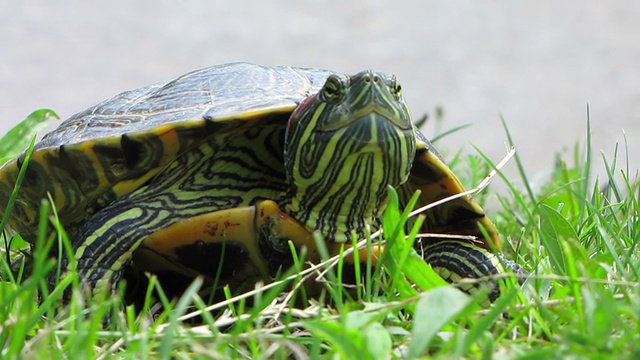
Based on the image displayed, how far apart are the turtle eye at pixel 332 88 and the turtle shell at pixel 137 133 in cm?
12

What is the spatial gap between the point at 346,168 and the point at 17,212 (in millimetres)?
729

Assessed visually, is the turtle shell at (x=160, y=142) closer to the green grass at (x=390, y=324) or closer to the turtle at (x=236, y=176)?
the turtle at (x=236, y=176)

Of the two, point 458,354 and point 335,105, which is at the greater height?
point 335,105

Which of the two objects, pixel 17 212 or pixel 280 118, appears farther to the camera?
pixel 17 212

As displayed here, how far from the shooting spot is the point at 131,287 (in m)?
1.45

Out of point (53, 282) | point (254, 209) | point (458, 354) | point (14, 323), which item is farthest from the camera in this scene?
point (254, 209)

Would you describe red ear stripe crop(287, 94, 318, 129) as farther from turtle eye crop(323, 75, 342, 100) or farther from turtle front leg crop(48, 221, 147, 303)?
turtle front leg crop(48, 221, 147, 303)

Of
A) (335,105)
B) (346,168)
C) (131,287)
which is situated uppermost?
(335,105)

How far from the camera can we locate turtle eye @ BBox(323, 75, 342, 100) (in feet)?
3.95

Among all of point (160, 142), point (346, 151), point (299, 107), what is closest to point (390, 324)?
point (346, 151)

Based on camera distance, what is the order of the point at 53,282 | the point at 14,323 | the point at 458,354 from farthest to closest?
1. the point at 53,282
2. the point at 14,323
3. the point at 458,354

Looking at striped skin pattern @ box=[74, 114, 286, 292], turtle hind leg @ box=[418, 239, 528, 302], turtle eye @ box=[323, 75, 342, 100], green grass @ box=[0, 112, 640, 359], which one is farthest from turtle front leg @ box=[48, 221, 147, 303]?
turtle hind leg @ box=[418, 239, 528, 302]

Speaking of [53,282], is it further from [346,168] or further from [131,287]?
[346,168]

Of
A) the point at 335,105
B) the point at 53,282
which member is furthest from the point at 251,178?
the point at 53,282
